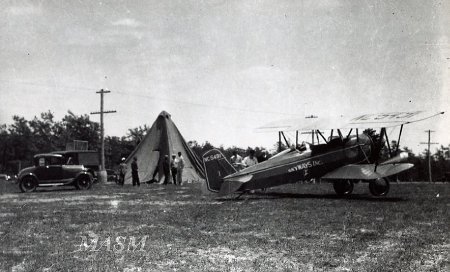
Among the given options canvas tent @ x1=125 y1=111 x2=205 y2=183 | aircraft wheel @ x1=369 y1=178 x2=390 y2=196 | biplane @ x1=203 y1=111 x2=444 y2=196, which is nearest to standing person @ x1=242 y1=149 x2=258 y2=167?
biplane @ x1=203 y1=111 x2=444 y2=196

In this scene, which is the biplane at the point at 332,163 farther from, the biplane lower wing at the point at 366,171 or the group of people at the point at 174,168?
the group of people at the point at 174,168

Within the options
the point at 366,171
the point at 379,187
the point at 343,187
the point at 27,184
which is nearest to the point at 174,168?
the point at 27,184

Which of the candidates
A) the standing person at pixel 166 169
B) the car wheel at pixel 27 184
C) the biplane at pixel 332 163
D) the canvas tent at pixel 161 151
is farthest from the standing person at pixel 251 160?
the car wheel at pixel 27 184

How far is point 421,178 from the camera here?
2351 inches

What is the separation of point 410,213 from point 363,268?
464 centimetres

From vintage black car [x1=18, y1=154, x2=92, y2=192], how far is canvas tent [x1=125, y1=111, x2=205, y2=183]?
192 inches

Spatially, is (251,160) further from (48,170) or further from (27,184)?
(27,184)

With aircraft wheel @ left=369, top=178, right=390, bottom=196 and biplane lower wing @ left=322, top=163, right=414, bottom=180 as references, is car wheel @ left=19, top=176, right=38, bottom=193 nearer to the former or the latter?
biplane lower wing @ left=322, top=163, right=414, bottom=180

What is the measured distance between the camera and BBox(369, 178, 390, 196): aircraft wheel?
41.9 ft

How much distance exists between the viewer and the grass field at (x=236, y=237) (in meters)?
5.23

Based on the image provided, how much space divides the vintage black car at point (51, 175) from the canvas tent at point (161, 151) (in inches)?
192

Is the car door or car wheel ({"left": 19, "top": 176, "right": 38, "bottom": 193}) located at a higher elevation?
the car door

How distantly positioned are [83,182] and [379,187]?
1331 cm

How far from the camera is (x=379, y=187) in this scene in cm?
1279
